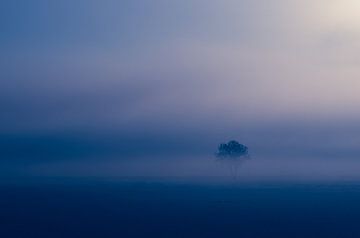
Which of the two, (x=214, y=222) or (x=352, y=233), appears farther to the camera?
(x=214, y=222)

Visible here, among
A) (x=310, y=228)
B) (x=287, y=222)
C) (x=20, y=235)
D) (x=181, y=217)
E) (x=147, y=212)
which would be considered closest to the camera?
(x=20, y=235)

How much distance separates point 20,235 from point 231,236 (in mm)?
11766

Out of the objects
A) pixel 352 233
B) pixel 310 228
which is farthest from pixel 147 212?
pixel 352 233

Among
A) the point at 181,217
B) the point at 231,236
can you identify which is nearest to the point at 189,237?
the point at 231,236

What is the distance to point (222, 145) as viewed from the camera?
152 meters

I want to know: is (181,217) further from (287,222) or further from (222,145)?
(222,145)

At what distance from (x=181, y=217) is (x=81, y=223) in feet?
30.9

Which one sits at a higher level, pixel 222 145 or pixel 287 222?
pixel 222 145

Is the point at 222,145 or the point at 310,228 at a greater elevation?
the point at 222,145

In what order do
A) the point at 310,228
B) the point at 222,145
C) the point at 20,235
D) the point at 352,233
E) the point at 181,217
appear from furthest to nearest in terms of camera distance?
1. the point at 222,145
2. the point at 181,217
3. the point at 310,228
4. the point at 352,233
5. the point at 20,235

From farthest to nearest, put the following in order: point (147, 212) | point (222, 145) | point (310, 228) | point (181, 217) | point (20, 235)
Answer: point (222, 145) → point (147, 212) → point (181, 217) → point (310, 228) → point (20, 235)

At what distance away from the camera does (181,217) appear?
49.0 metres

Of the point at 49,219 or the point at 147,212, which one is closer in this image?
the point at 49,219

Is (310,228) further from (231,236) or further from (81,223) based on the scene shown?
(81,223)
